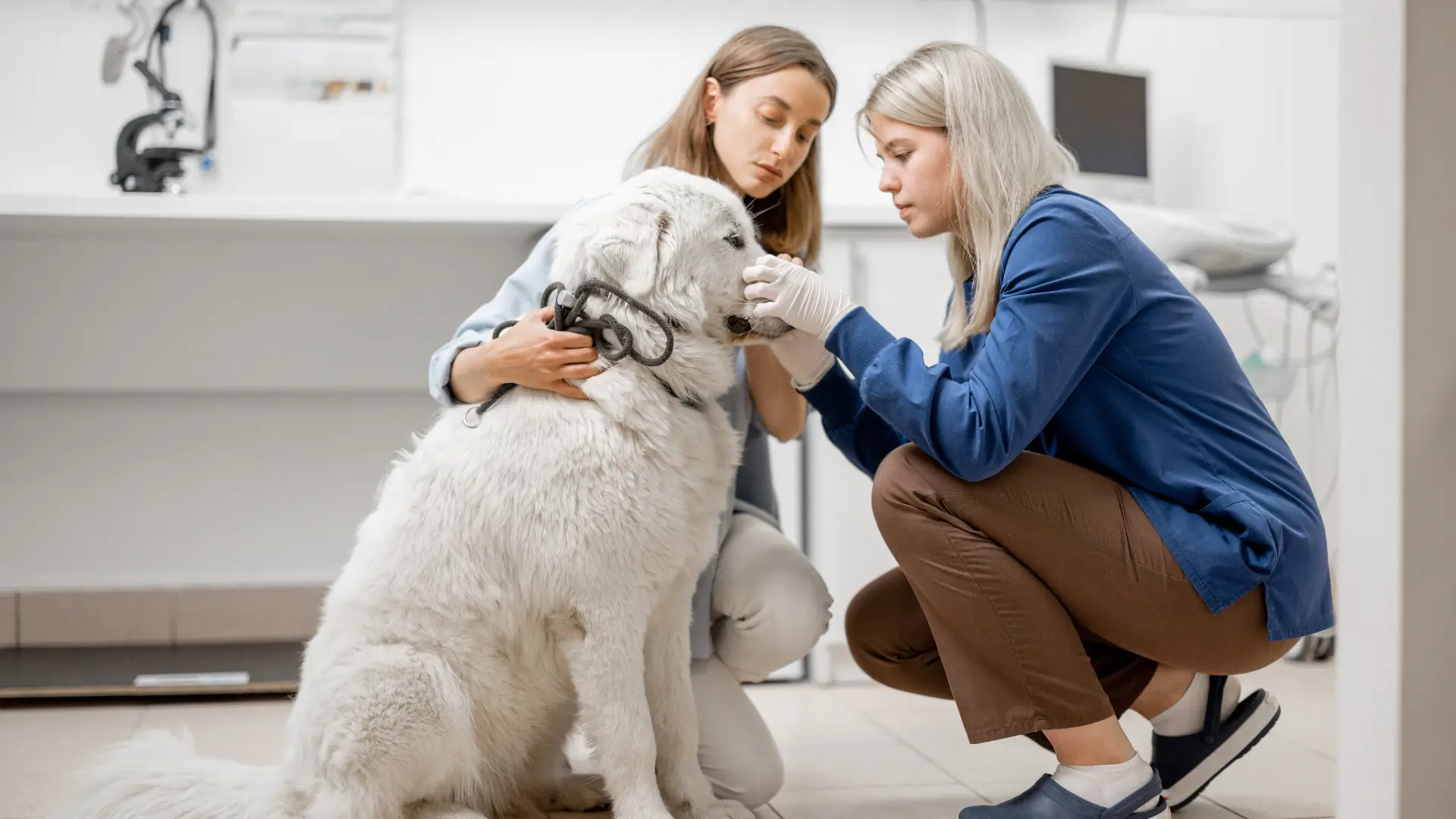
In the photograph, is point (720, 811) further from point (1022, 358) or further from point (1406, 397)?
point (1406, 397)

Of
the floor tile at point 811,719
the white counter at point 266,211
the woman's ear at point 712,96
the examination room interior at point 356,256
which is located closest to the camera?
the woman's ear at point 712,96

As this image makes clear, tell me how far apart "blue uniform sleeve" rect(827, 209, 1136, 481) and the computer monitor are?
1785 mm

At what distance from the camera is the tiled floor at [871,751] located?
176 cm

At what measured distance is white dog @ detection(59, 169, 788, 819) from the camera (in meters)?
1.35

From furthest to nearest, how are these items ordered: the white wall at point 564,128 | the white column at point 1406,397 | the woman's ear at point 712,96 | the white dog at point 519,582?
the white wall at point 564,128 < the woman's ear at point 712,96 < the white dog at point 519,582 < the white column at point 1406,397

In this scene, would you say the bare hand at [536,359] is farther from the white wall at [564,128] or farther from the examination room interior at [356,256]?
the white wall at [564,128]

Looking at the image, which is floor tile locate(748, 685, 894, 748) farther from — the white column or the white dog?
the white column

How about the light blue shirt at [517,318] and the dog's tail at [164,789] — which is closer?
the dog's tail at [164,789]

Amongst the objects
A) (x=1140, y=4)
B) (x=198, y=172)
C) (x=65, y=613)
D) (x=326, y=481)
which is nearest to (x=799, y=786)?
(x=326, y=481)

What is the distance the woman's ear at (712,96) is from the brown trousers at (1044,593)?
733 millimetres

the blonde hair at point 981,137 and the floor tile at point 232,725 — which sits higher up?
the blonde hair at point 981,137

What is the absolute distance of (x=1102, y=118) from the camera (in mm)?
3199

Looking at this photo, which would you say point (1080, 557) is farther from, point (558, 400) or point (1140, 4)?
point (1140, 4)

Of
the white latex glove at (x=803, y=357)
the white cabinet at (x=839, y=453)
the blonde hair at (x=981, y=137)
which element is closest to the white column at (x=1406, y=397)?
the blonde hair at (x=981, y=137)
